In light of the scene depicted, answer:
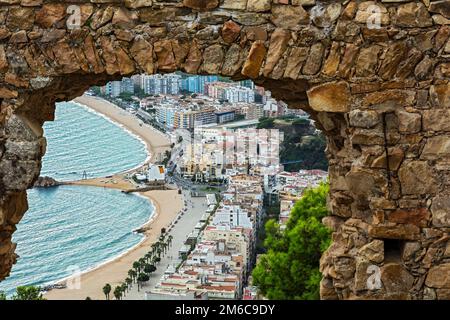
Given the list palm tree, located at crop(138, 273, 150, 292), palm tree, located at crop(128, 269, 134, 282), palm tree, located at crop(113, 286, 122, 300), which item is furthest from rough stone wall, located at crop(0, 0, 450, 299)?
palm tree, located at crop(128, 269, 134, 282)

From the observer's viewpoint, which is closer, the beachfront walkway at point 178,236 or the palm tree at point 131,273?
the beachfront walkway at point 178,236

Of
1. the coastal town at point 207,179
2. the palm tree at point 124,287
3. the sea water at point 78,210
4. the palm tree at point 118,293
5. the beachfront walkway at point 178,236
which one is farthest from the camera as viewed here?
the sea water at point 78,210

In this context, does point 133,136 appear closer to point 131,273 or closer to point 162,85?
point 162,85

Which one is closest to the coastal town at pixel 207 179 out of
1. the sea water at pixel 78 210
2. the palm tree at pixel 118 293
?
the palm tree at pixel 118 293

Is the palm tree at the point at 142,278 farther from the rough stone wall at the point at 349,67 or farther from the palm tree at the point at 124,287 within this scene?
the rough stone wall at the point at 349,67

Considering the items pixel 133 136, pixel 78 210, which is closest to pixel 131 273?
pixel 78 210

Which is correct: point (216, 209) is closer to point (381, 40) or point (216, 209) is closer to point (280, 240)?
point (280, 240)
